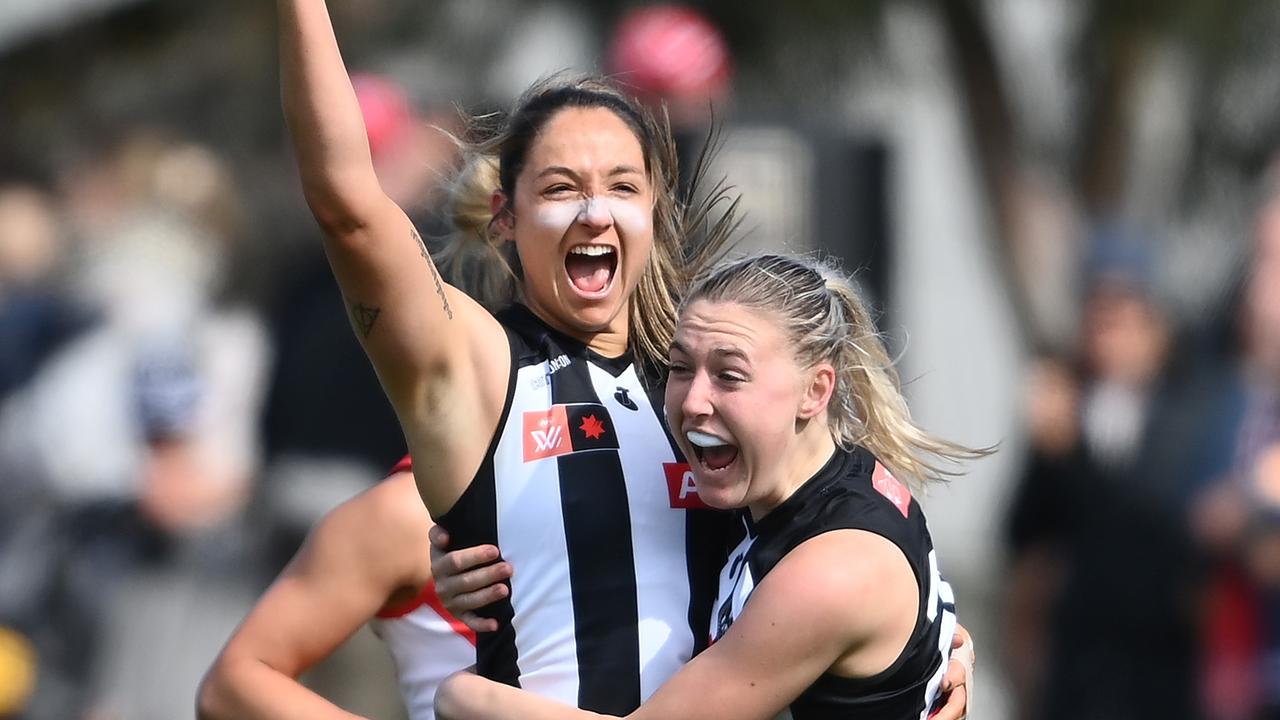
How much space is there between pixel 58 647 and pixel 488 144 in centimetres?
364

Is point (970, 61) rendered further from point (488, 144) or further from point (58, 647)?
point (488, 144)

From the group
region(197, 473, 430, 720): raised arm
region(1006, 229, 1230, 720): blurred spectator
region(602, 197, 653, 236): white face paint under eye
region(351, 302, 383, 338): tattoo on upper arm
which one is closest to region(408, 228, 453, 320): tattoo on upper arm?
region(351, 302, 383, 338): tattoo on upper arm

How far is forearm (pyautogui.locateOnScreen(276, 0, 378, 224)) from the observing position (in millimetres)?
2852

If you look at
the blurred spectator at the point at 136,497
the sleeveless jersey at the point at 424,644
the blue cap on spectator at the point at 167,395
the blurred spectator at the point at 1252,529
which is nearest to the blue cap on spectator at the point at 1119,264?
the blurred spectator at the point at 1252,529

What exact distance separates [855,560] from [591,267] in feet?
2.33

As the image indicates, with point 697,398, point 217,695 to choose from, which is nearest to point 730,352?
point 697,398

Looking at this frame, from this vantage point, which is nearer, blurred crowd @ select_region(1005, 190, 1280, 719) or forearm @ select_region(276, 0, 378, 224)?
forearm @ select_region(276, 0, 378, 224)

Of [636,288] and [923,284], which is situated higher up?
[636,288]

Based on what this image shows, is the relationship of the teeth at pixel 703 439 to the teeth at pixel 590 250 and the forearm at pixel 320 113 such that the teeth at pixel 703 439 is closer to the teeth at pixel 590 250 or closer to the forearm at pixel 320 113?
the teeth at pixel 590 250

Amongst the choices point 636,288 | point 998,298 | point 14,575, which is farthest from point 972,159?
point 636,288

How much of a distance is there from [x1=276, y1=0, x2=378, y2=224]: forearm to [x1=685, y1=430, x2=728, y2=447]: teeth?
0.63m

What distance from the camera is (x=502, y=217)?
11.1ft

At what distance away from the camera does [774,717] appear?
9.98 ft

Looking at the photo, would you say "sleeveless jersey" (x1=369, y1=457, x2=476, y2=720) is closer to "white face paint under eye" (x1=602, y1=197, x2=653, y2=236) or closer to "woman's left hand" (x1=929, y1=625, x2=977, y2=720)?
"white face paint under eye" (x1=602, y1=197, x2=653, y2=236)
